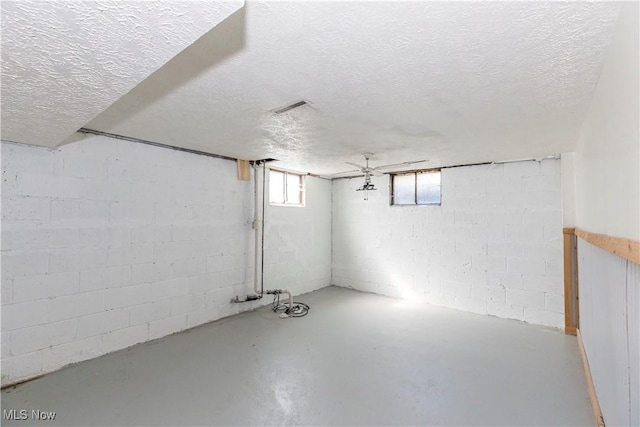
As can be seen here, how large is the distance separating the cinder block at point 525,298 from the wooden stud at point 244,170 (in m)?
3.77

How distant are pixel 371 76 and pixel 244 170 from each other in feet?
8.91

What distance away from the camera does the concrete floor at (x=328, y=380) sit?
1951 mm

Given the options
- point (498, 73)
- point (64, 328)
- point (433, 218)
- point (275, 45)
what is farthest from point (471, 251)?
point (64, 328)

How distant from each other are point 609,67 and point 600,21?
31 centimetres

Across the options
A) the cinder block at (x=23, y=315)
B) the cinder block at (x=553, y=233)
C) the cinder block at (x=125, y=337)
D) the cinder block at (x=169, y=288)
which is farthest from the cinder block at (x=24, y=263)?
the cinder block at (x=553, y=233)

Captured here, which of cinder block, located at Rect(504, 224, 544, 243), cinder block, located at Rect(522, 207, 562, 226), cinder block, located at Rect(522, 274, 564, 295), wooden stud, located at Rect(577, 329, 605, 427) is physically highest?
cinder block, located at Rect(522, 207, 562, 226)

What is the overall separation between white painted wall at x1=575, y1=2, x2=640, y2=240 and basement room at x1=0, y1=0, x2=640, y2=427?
0.02m

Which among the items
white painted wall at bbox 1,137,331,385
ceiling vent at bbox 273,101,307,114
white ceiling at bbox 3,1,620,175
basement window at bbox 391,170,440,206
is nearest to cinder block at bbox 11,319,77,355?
white painted wall at bbox 1,137,331,385

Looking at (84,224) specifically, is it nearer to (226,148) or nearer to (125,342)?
(125,342)

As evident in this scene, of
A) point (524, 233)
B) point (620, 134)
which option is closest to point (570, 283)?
point (524, 233)

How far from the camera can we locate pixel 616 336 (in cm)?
138

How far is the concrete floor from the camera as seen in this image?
6.40 ft

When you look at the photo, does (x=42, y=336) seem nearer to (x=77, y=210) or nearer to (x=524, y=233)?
(x=77, y=210)

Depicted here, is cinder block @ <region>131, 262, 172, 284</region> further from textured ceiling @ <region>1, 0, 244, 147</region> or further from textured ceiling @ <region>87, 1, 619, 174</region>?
textured ceiling @ <region>1, 0, 244, 147</region>
